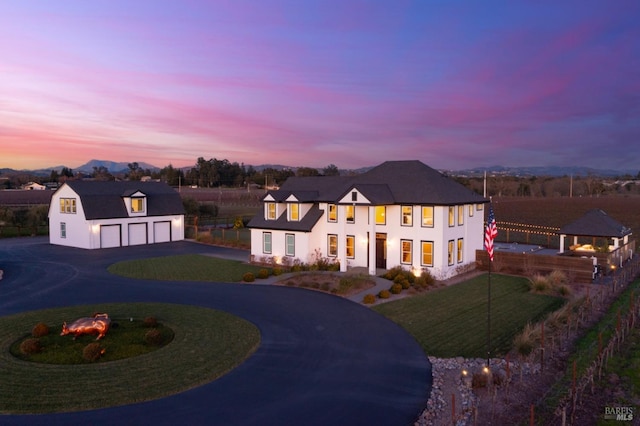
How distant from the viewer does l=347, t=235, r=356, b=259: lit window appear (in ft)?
107

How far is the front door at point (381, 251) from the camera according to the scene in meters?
32.0

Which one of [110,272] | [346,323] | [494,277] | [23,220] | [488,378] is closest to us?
[488,378]

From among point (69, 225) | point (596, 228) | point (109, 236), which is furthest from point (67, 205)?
point (596, 228)

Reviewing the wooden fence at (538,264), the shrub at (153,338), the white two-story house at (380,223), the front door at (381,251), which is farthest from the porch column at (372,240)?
the shrub at (153,338)

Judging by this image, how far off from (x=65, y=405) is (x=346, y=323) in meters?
10.9

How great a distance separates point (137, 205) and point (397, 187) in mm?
28002

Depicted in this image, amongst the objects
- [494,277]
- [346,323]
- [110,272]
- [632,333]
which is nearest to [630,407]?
[632,333]

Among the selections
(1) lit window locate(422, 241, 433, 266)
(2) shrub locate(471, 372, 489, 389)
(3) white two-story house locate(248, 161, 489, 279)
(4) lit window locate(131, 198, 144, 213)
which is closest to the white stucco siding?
(4) lit window locate(131, 198, 144, 213)

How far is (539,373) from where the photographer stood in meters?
14.7

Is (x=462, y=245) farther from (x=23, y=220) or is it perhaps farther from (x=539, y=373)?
(x=23, y=220)

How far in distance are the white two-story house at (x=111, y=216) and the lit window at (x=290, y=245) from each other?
20.3 metres

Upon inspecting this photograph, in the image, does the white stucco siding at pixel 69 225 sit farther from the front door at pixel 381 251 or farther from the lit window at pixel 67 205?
the front door at pixel 381 251

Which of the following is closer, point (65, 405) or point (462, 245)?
point (65, 405)

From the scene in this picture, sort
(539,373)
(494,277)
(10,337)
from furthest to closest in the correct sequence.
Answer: (494,277) < (10,337) < (539,373)
